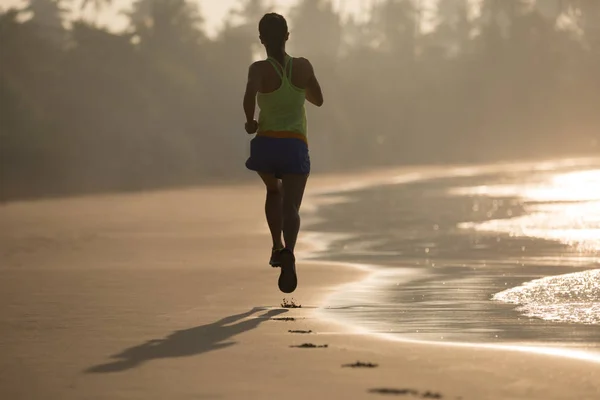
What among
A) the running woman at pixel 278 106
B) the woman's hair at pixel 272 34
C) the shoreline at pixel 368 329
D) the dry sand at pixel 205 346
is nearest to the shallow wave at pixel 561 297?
the shoreline at pixel 368 329

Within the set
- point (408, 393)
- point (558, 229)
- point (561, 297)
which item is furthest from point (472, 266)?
point (408, 393)

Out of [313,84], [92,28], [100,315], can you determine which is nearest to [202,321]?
[100,315]

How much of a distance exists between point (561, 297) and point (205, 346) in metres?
3.14

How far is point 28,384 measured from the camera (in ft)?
20.9

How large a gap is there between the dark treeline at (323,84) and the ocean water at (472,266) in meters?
12.2

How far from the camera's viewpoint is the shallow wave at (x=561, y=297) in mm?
8672

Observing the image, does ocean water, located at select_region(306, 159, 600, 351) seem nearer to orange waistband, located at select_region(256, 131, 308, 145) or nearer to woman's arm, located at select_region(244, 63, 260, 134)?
orange waistband, located at select_region(256, 131, 308, 145)

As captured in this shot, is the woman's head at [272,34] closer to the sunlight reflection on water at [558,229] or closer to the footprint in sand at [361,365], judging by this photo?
the sunlight reflection on water at [558,229]

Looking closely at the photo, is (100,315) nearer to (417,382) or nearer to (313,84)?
(313,84)

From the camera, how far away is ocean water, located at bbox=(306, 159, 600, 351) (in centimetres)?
825

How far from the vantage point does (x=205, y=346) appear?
7.44 metres

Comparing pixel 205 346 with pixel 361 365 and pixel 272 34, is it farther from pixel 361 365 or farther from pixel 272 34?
pixel 272 34

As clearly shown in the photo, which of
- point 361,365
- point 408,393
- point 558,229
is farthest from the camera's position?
point 558,229

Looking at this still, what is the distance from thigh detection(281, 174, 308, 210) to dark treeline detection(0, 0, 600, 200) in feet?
75.6
